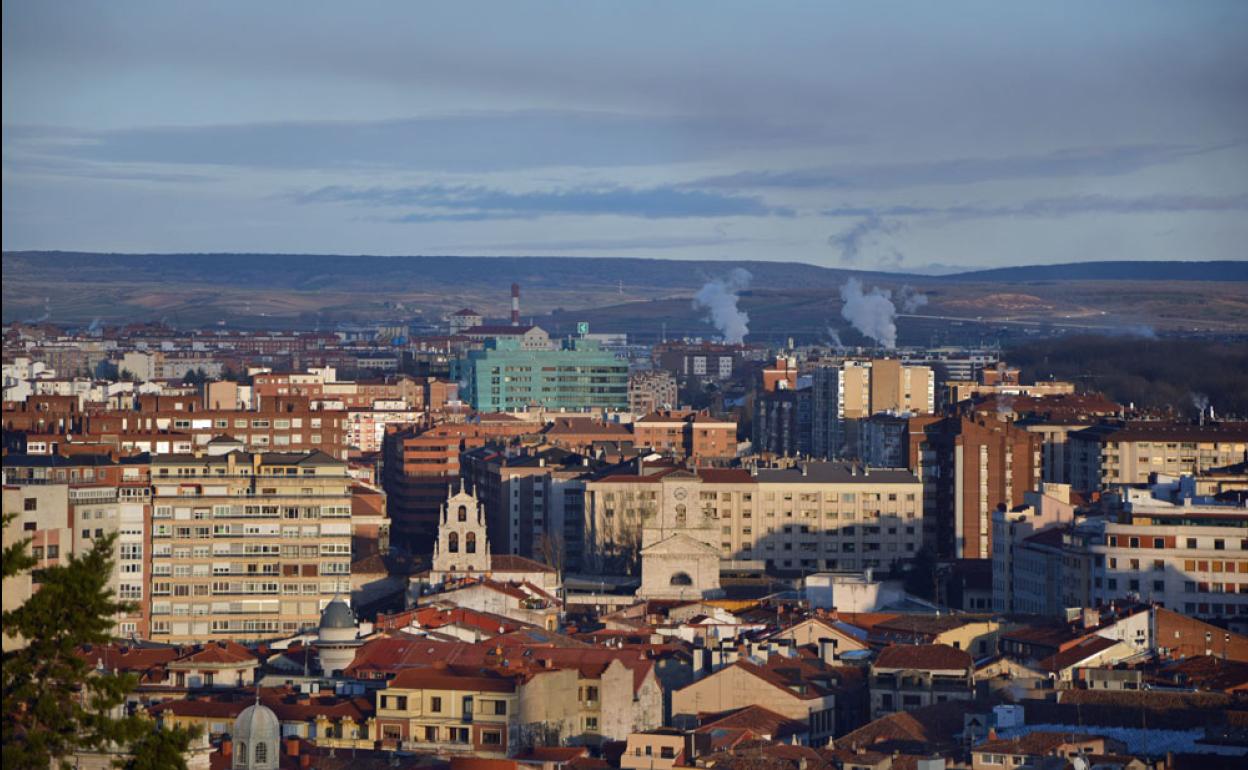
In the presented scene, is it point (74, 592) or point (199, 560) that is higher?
Result: point (74, 592)

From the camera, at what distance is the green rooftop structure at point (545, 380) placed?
130 m

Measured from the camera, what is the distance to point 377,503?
2598 inches

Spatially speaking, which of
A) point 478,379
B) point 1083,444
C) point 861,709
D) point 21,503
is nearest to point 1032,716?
point 861,709

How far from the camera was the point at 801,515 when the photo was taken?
6631cm

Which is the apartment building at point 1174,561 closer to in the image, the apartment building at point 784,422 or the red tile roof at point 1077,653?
the red tile roof at point 1077,653

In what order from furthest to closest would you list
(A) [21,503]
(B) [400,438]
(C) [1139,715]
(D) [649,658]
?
(B) [400,438], (D) [649,658], (A) [21,503], (C) [1139,715]

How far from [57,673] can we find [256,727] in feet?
45.1

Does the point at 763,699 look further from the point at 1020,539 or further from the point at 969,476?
the point at 969,476

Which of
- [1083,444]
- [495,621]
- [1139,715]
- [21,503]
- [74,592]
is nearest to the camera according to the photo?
[74,592]

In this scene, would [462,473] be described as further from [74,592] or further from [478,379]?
[74,592]

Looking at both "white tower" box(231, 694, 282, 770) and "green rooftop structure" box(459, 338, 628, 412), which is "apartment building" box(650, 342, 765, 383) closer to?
"green rooftop structure" box(459, 338, 628, 412)

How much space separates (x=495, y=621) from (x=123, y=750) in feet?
88.6

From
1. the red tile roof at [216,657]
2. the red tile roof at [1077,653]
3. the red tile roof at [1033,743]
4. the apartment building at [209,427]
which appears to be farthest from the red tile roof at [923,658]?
the apartment building at [209,427]

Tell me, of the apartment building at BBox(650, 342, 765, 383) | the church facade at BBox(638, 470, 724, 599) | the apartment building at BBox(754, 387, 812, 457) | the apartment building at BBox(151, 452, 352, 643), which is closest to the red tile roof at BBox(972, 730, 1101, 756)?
the apartment building at BBox(151, 452, 352, 643)
